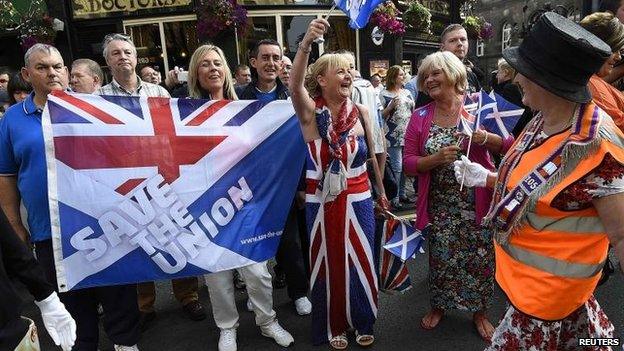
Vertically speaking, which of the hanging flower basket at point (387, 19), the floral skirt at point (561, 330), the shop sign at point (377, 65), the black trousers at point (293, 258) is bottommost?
the black trousers at point (293, 258)

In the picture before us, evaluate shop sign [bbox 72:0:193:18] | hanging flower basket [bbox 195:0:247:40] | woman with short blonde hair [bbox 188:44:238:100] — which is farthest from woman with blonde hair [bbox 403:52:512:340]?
shop sign [bbox 72:0:193:18]

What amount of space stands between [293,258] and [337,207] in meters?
0.86

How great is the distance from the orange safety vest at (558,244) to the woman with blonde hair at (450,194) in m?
1.04

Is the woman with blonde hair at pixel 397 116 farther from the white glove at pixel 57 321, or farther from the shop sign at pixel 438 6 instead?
the shop sign at pixel 438 6

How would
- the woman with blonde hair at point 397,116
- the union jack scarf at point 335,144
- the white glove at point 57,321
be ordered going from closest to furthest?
1. the white glove at point 57,321
2. the union jack scarf at point 335,144
3. the woman with blonde hair at point 397,116

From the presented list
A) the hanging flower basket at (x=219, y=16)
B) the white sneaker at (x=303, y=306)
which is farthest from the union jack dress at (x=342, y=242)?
the hanging flower basket at (x=219, y=16)

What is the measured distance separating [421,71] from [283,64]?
1508 mm

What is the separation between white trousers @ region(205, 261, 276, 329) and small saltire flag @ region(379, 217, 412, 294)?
2.65 ft

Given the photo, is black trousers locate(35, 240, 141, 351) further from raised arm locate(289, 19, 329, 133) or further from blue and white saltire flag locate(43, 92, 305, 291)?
raised arm locate(289, 19, 329, 133)

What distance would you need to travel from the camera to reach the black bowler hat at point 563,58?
139 centimetres

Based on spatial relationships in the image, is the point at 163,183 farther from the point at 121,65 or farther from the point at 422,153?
the point at 422,153

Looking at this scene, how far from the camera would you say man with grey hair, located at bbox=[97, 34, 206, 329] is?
3246 mm

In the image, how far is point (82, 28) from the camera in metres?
10.2

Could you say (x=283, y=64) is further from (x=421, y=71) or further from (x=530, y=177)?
(x=530, y=177)
